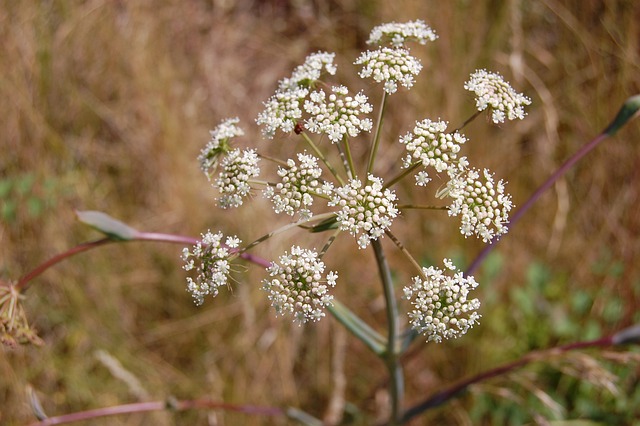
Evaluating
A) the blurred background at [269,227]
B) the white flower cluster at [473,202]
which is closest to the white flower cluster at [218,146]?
the white flower cluster at [473,202]

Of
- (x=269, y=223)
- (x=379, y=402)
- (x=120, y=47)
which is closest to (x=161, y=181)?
(x=269, y=223)

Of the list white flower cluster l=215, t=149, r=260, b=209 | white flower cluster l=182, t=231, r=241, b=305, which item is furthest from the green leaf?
white flower cluster l=215, t=149, r=260, b=209

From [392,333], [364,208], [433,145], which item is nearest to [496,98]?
[433,145]

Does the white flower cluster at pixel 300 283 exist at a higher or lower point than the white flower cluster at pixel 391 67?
lower

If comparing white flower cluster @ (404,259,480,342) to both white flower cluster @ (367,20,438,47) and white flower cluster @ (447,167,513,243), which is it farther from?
white flower cluster @ (367,20,438,47)

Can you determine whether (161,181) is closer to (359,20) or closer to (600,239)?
(359,20)

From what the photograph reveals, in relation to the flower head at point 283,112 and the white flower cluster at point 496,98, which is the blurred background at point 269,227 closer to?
the white flower cluster at point 496,98
